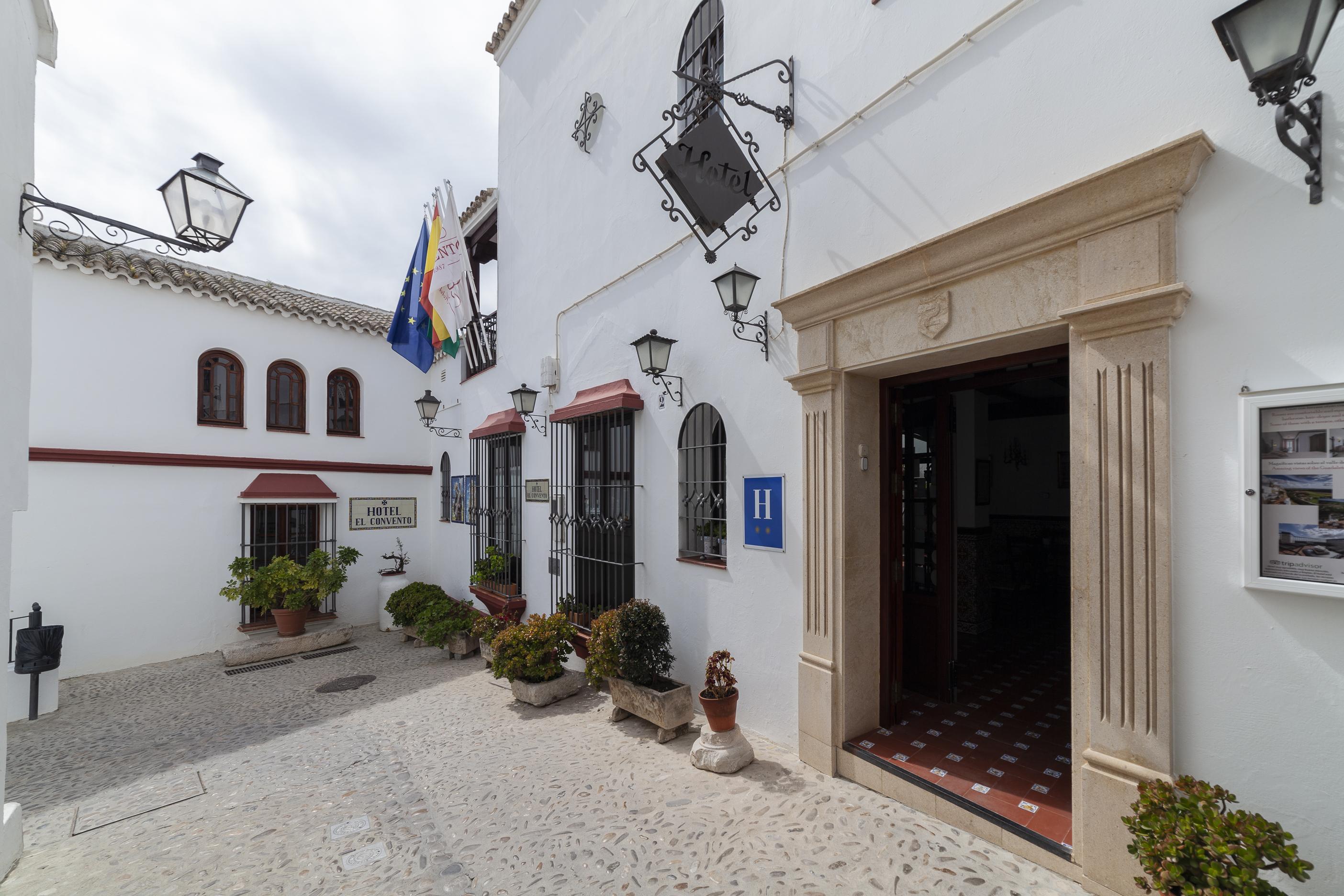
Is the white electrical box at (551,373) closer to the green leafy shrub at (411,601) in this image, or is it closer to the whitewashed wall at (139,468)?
the green leafy shrub at (411,601)

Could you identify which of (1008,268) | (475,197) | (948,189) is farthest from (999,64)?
(475,197)

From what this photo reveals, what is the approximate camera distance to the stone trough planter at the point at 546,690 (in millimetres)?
6094

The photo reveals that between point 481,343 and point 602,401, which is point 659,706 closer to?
point 602,401

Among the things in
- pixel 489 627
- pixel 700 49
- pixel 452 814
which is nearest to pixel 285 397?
pixel 489 627

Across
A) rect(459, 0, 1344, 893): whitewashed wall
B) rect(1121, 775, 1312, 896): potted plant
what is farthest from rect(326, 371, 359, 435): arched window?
rect(1121, 775, 1312, 896): potted plant

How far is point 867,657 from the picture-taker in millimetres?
4387

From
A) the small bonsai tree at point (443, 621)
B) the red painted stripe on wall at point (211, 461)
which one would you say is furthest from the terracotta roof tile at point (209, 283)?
the small bonsai tree at point (443, 621)

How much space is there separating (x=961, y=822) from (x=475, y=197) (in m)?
10.8

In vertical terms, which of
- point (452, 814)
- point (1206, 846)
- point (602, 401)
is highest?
Answer: point (602, 401)

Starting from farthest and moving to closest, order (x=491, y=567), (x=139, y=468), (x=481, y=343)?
(x=481, y=343), (x=491, y=567), (x=139, y=468)

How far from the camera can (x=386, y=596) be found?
10.3m

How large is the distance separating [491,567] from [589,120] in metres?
6.21

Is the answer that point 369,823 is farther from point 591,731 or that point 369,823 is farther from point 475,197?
point 475,197

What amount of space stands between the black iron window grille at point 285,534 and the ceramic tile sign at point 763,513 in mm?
8530
